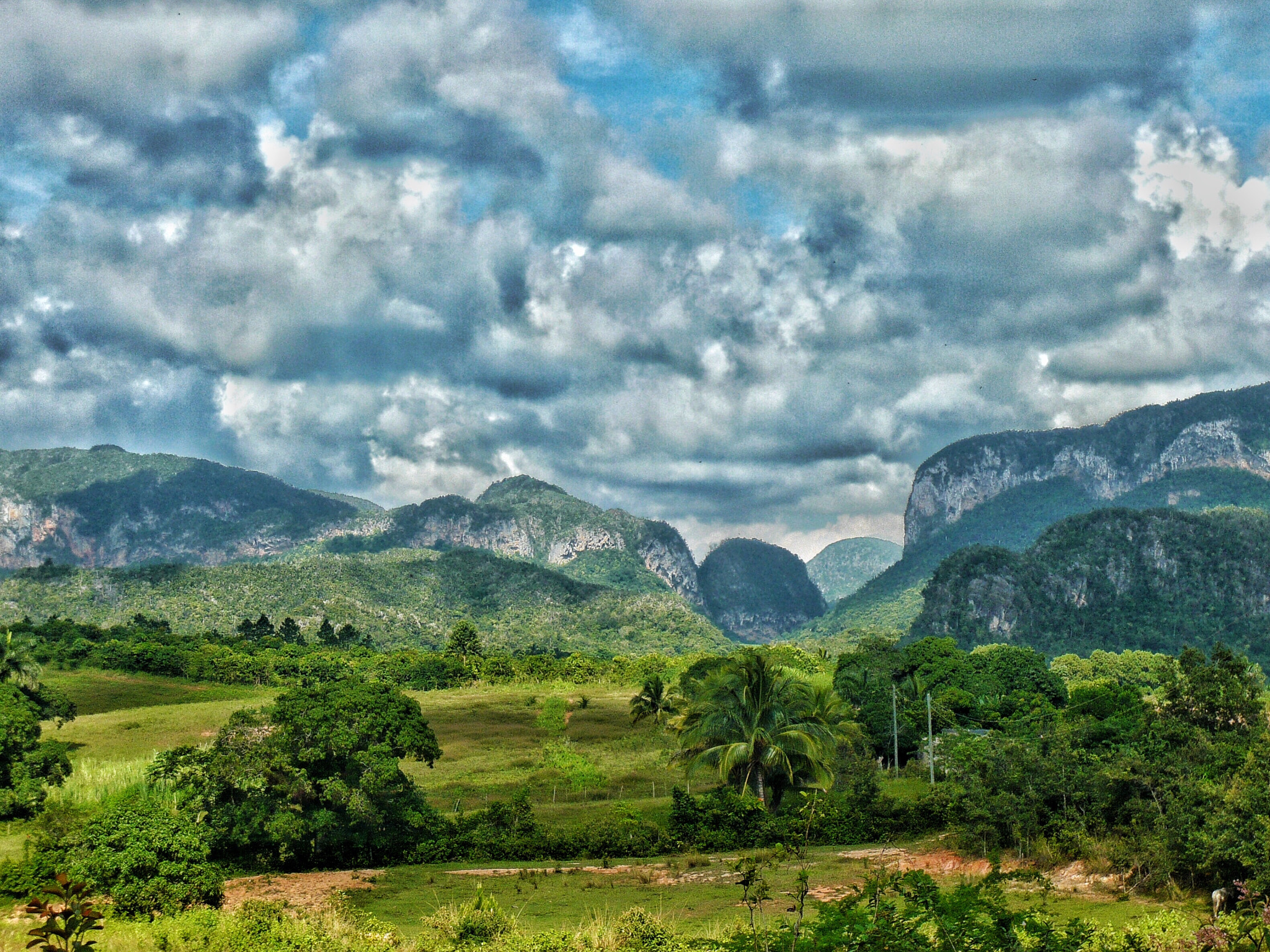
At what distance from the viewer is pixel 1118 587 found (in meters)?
176

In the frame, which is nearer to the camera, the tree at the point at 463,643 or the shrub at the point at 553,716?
the shrub at the point at 553,716

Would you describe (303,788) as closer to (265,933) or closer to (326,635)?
(265,933)

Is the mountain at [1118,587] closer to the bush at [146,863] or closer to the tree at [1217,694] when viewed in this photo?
the tree at [1217,694]

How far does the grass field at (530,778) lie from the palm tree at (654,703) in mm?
1338

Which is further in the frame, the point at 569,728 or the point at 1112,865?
the point at 569,728

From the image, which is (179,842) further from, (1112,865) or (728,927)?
(1112,865)

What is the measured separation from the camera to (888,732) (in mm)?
56000

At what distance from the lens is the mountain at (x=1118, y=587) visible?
16225cm

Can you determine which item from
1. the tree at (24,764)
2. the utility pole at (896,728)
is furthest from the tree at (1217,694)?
the tree at (24,764)

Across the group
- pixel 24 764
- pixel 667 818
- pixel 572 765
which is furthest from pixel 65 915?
pixel 572 765

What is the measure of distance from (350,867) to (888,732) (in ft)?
123

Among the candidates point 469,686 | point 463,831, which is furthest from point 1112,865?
point 469,686

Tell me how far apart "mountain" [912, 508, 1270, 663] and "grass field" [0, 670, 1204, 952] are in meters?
93.4

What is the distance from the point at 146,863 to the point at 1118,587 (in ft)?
610
